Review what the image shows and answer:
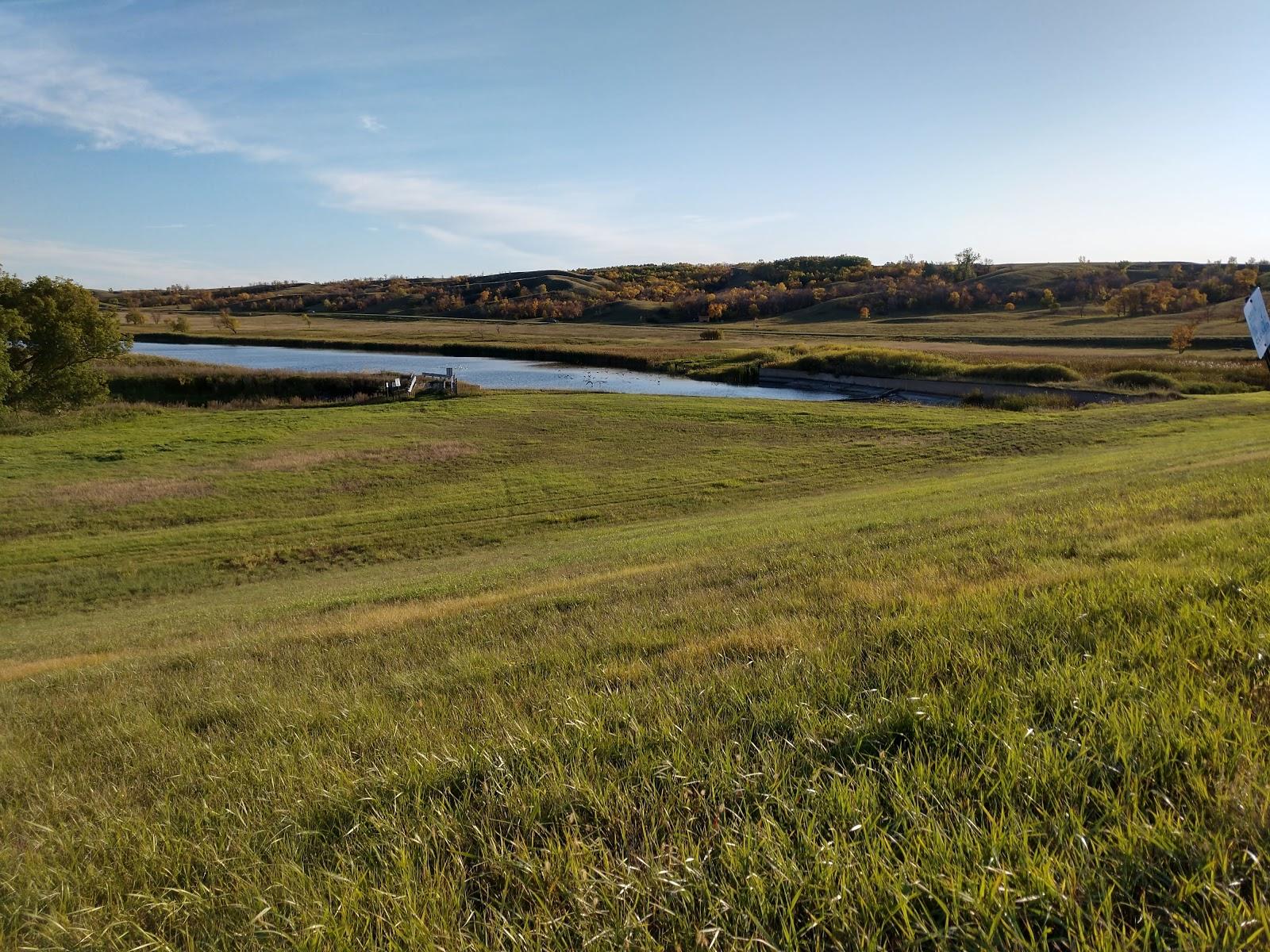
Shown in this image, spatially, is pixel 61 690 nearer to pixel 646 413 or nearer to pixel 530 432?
pixel 530 432

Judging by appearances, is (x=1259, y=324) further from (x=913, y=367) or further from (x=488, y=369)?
(x=488, y=369)

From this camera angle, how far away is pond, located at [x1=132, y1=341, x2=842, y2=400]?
6800 cm

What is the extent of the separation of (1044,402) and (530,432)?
33.7 meters

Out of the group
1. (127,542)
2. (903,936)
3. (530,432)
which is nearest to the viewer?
(903,936)

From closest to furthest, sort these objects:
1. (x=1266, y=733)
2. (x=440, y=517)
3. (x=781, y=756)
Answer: (x=1266, y=733) → (x=781, y=756) → (x=440, y=517)

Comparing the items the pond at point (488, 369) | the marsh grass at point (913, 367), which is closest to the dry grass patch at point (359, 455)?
the pond at point (488, 369)

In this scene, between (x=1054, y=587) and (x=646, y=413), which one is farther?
(x=646, y=413)

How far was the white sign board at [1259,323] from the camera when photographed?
1315cm

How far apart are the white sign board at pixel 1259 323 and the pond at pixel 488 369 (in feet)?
140

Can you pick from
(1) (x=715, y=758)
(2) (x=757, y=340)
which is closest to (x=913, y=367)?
(2) (x=757, y=340)

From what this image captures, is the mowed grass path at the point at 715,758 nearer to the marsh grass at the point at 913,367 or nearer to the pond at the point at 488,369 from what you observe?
the pond at the point at 488,369

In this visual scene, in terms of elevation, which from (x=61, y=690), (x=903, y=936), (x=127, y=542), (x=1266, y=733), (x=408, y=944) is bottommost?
(x=127, y=542)

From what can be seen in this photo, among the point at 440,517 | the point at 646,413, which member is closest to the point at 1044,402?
the point at 646,413

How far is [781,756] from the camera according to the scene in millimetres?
2947
